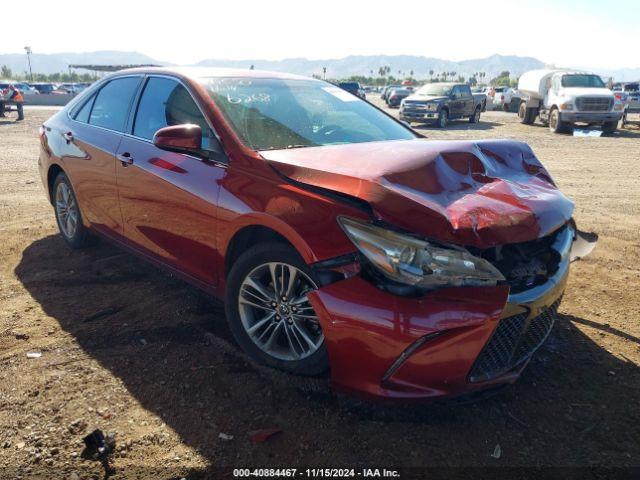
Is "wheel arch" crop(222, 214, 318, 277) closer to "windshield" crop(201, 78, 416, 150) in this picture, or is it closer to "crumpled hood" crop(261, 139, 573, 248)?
"crumpled hood" crop(261, 139, 573, 248)

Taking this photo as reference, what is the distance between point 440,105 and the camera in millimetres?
20156

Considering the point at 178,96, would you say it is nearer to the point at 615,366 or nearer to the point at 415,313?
the point at 415,313

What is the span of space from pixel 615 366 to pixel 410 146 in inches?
72.3

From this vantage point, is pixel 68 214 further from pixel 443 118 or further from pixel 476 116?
pixel 476 116

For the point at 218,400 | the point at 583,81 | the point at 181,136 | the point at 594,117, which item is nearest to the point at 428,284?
the point at 218,400

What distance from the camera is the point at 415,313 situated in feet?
7.04

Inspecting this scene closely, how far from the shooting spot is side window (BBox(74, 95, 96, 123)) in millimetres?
4527

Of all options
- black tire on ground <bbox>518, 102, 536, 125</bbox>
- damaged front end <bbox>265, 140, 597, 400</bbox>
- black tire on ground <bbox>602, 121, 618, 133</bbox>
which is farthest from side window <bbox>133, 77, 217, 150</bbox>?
black tire on ground <bbox>518, 102, 536, 125</bbox>

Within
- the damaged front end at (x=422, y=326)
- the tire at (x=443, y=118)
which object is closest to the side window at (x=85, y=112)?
the damaged front end at (x=422, y=326)

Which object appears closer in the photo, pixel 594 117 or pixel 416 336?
pixel 416 336

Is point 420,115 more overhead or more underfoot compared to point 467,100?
more underfoot

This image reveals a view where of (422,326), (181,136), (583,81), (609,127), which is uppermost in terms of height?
(583,81)

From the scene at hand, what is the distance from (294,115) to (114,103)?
1.70m

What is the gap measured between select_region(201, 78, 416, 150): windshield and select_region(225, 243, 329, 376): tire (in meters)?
0.75
